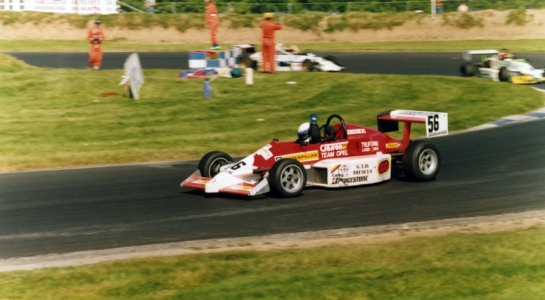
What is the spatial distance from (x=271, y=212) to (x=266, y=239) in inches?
54.5

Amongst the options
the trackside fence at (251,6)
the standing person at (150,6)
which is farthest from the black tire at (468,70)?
the standing person at (150,6)

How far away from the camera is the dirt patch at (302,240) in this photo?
883 cm

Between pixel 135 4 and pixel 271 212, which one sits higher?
pixel 135 4

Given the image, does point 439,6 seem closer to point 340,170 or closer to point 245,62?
point 245,62

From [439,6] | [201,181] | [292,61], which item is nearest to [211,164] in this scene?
[201,181]

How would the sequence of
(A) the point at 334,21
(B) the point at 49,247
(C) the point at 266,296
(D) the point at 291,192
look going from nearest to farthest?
(C) the point at 266,296 → (B) the point at 49,247 → (D) the point at 291,192 → (A) the point at 334,21

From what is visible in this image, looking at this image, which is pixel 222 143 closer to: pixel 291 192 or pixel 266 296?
pixel 291 192

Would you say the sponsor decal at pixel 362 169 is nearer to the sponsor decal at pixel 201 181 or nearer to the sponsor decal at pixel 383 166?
the sponsor decal at pixel 383 166

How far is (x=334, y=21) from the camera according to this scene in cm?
4697

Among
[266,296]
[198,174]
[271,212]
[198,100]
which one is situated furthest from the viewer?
[198,100]

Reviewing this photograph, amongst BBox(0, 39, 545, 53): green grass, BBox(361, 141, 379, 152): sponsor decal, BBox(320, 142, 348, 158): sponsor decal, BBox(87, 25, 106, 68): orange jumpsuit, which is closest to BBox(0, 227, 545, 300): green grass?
BBox(320, 142, 348, 158): sponsor decal

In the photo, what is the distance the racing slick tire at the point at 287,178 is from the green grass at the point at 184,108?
14.2ft

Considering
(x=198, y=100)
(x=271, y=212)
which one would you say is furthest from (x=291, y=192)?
(x=198, y=100)

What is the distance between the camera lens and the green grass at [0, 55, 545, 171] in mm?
16344
